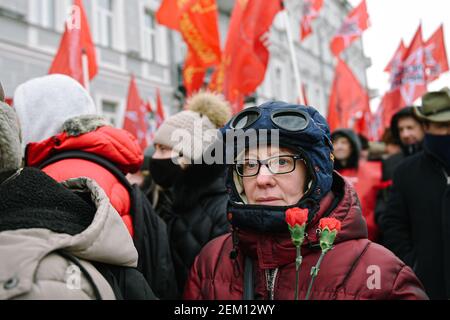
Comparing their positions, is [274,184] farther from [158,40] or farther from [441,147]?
[158,40]

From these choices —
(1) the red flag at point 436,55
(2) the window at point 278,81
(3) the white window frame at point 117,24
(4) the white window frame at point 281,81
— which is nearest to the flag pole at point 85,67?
(1) the red flag at point 436,55

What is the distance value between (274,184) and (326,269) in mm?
318

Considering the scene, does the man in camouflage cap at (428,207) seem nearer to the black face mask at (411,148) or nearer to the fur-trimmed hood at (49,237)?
the black face mask at (411,148)

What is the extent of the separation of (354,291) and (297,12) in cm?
2337

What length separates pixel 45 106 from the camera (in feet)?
5.98

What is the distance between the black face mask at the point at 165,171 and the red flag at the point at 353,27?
5.27 meters

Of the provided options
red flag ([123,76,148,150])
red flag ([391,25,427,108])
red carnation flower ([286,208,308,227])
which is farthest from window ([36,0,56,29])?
red carnation flower ([286,208,308,227])

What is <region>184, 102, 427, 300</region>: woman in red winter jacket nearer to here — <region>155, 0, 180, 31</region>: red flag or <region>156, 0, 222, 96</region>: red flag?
<region>156, 0, 222, 96</region>: red flag

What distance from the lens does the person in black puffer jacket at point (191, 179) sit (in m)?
2.21

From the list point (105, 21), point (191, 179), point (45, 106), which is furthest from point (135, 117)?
point (105, 21)

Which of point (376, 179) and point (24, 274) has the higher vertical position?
point (376, 179)
